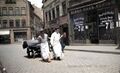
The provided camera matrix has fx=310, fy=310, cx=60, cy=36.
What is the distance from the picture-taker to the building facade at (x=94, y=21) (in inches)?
1208

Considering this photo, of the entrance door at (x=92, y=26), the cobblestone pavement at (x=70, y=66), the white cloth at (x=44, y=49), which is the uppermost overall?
the entrance door at (x=92, y=26)

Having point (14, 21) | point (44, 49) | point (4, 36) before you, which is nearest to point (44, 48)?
point (44, 49)

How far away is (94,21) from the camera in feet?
115

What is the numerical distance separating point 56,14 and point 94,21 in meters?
14.5

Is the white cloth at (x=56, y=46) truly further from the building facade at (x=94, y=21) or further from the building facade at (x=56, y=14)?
the building facade at (x=56, y=14)

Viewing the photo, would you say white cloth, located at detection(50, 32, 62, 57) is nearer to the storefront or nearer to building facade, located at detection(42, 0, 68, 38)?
building facade, located at detection(42, 0, 68, 38)

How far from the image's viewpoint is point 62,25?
45188mm

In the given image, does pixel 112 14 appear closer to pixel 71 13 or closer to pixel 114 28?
pixel 114 28

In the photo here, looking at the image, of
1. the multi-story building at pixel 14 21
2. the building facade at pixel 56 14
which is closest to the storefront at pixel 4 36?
the multi-story building at pixel 14 21

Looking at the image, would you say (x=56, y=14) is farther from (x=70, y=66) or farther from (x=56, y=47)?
(x=70, y=66)

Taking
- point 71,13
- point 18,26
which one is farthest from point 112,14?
point 18,26

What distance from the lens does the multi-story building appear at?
241ft

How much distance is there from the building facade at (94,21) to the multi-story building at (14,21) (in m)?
34.4

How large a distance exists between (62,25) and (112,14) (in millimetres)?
Answer: 15266
